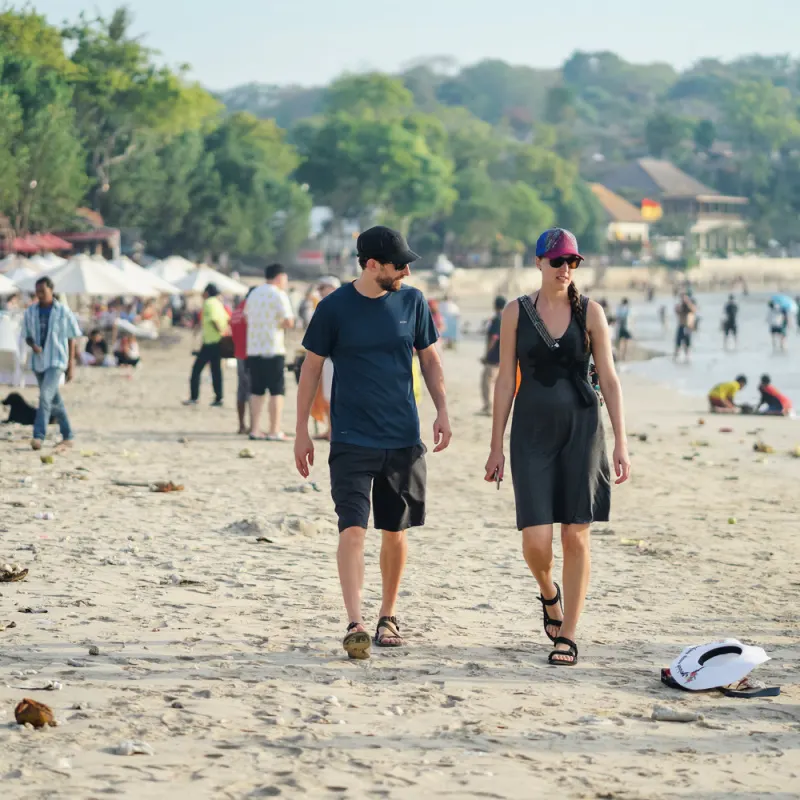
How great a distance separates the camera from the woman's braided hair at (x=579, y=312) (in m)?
5.88

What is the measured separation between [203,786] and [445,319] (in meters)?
33.6

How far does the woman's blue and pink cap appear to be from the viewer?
588 centimetres

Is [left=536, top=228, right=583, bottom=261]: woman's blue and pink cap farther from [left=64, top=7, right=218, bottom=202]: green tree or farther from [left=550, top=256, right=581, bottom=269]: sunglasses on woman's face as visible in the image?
[left=64, top=7, right=218, bottom=202]: green tree

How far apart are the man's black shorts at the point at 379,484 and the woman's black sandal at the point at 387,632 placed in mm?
417

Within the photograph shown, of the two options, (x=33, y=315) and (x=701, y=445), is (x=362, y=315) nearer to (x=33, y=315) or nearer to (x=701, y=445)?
(x=33, y=315)

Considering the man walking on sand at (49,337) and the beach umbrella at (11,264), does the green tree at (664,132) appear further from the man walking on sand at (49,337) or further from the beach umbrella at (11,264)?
the man walking on sand at (49,337)

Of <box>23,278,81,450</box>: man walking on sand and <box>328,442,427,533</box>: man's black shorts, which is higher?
<box>23,278,81,450</box>: man walking on sand

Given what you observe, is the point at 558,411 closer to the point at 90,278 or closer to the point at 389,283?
the point at 389,283

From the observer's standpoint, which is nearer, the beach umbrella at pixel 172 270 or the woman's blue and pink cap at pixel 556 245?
the woman's blue and pink cap at pixel 556 245

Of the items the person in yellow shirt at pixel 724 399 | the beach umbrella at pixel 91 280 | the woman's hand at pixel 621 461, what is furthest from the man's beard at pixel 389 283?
the beach umbrella at pixel 91 280

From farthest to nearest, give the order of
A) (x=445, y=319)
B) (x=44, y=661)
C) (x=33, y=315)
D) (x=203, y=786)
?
(x=445, y=319) < (x=33, y=315) < (x=44, y=661) < (x=203, y=786)

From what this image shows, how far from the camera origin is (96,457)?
13117 mm

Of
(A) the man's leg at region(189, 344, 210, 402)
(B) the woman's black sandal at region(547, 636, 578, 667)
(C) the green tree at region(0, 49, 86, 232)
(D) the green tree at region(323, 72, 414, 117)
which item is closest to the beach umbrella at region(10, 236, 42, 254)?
(C) the green tree at region(0, 49, 86, 232)

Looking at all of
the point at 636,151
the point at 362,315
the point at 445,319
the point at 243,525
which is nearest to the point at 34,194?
the point at 445,319
